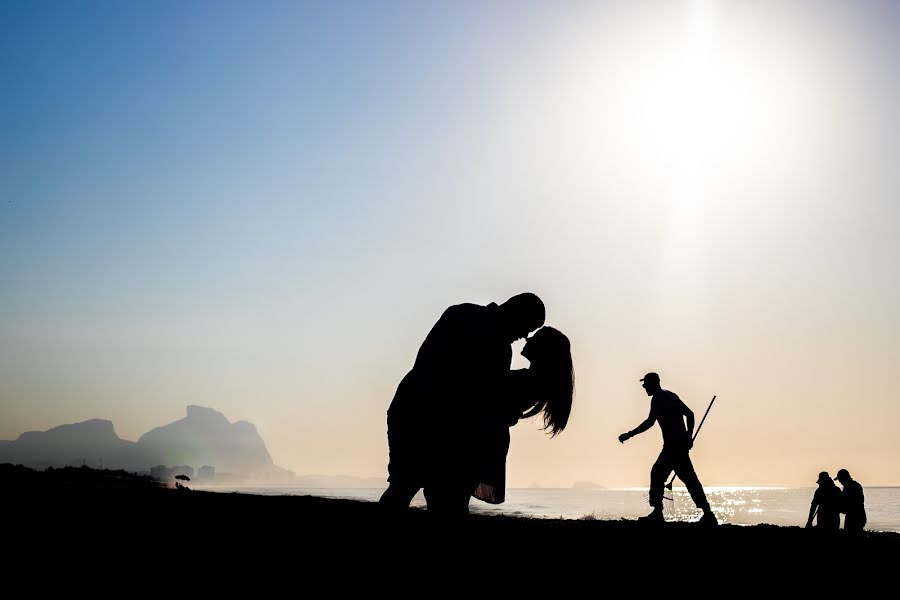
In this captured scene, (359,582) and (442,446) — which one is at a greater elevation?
(442,446)

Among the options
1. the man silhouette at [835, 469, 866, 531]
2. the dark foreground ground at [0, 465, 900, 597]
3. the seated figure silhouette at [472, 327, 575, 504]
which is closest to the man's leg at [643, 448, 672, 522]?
the man silhouette at [835, 469, 866, 531]

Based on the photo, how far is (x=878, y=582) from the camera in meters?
5.19

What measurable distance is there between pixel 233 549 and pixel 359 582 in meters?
1.36

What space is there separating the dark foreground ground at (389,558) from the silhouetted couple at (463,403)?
1.03 feet

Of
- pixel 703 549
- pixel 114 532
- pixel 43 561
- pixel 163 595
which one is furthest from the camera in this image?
pixel 703 549

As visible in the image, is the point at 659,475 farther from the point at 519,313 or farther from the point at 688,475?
the point at 519,313

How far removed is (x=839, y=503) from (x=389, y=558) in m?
13.2

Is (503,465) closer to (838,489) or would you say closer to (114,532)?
(114,532)

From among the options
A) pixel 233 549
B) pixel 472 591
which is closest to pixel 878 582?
pixel 472 591

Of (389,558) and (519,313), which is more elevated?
(519,313)

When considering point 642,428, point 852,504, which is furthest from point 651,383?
point 852,504

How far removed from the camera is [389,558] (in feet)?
15.7

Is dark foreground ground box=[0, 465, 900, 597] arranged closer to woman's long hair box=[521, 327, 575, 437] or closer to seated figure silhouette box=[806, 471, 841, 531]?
woman's long hair box=[521, 327, 575, 437]

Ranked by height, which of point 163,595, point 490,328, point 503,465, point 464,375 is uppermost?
point 490,328
